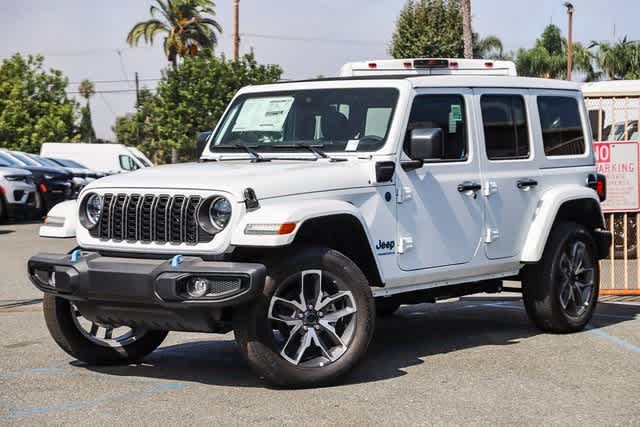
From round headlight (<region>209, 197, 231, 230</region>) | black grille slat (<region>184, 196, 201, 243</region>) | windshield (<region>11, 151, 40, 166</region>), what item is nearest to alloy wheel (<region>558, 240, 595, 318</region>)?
round headlight (<region>209, 197, 231, 230</region>)

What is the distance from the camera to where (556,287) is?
8.84 meters

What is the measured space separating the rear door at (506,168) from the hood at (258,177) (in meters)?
1.35

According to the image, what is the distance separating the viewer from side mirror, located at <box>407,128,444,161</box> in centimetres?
745

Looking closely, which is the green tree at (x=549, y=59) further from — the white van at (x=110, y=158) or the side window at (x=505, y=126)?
the side window at (x=505, y=126)

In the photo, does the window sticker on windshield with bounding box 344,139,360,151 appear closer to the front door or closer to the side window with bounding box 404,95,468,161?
the front door

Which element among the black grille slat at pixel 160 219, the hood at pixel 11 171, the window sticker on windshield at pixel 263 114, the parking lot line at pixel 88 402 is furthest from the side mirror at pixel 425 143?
the hood at pixel 11 171

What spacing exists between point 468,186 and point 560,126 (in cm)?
156

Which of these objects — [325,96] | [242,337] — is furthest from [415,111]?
[242,337]

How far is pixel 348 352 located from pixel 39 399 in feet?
6.09

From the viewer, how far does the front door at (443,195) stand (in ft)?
25.1

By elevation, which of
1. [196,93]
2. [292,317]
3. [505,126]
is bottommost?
[292,317]

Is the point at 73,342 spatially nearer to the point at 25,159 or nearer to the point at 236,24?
the point at 25,159

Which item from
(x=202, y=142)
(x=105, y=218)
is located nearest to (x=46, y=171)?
(x=202, y=142)

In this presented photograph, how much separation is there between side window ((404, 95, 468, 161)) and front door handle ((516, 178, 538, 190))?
0.61m
